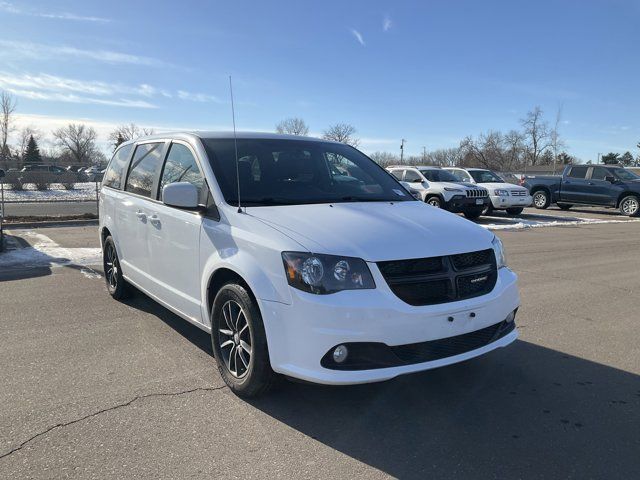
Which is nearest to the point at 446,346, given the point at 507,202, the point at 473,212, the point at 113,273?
the point at 113,273

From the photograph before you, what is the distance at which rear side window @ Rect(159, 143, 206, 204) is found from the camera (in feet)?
13.5

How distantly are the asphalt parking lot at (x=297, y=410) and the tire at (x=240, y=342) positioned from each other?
15 cm

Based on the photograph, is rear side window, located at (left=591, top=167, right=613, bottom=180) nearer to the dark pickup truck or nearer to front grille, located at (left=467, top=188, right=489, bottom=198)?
the dark pickup truck

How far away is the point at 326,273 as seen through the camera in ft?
10.0

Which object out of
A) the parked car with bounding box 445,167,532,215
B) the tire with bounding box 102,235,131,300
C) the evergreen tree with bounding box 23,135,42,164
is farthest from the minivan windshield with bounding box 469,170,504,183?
the evergreen tree with bounding box 23,135,42,164

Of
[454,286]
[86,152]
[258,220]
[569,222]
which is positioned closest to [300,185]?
[258,220]

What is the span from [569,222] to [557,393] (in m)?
15.3

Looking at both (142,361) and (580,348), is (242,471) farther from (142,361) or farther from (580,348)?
(580,348)

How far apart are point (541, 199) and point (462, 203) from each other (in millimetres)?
7861

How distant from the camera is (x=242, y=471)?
2.72 metres

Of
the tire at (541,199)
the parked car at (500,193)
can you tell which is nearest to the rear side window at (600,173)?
the tire at (541,199)

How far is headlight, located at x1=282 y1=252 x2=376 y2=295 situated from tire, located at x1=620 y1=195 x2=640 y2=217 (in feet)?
67.7

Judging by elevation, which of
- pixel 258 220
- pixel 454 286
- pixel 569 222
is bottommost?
pixel 569 222

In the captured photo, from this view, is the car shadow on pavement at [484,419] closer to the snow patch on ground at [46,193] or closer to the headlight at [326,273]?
the headlight at [326,273]
